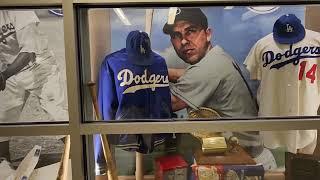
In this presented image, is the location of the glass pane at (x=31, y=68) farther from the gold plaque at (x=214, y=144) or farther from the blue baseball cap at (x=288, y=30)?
the blue baseball cap at (x=288, y=30)

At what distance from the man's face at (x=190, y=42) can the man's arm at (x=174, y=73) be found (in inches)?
2.3

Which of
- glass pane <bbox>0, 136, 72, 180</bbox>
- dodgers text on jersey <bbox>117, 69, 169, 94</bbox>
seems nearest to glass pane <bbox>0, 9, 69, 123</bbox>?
glass pane <bbox>0, 136, 72, 180</bbox>

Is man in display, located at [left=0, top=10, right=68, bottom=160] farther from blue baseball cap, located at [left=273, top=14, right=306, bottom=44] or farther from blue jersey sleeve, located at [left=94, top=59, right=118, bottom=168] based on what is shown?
blue baseball cap, located at [left=273, top=14, right=306, bottom=44]

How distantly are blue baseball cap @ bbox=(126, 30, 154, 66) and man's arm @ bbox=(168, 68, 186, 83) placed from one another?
101 mm

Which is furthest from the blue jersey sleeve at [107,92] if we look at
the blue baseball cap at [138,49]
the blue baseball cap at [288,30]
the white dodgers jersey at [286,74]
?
the blue baseball cap at [288,30]

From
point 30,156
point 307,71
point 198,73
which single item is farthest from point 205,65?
point 30,156

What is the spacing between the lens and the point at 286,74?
1.55 metres

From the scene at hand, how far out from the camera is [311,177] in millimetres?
1579

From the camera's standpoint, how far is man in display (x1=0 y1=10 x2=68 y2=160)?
4.95 feet

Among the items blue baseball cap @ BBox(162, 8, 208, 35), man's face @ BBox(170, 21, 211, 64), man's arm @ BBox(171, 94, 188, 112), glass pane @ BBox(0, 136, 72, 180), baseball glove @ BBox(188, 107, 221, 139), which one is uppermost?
blue baseball cap @ BBox(162, 8, 208, 35)

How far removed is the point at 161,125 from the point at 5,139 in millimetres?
771

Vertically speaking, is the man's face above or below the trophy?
above

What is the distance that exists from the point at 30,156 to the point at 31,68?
42 cm

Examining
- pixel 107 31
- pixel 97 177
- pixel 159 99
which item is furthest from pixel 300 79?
pixel 97 177
